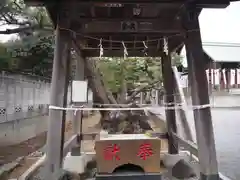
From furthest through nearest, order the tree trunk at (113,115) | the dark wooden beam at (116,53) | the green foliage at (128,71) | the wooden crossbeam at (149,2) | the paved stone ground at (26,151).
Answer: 1. the green foliage at (128,71)
2. the tree trunk at (113,115)
3. the dark wooden beam at (116,53)
4. the paved stone ground at (26,151)
5. the wooden crossbeam at (149,2)

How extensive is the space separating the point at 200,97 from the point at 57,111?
188 cm

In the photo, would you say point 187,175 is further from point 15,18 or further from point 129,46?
point 15,18

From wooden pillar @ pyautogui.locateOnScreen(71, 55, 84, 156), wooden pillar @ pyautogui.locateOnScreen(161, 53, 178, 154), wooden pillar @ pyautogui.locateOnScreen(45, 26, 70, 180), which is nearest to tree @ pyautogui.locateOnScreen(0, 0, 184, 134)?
wooden pillar @ pyautogui.locateOnScreen(71, 55, 84, 156)

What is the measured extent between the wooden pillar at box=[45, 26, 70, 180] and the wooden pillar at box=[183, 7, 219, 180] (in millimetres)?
1675

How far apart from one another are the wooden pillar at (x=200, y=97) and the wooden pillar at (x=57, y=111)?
1675 mm

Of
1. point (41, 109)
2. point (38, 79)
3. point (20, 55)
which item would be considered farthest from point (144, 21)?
point (41, 109)

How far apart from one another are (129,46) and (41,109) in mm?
9082

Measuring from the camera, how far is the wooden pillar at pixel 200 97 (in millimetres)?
3645

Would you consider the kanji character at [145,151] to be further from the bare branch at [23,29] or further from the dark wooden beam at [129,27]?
the bare branch at [23,29]

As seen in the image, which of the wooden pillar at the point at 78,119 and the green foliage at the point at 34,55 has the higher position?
the green foliage at the point at 34,55

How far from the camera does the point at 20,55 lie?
9.37 m

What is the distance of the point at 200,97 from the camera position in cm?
376

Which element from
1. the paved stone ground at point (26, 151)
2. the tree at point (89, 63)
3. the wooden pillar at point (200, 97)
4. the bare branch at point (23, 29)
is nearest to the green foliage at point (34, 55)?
the tree at point (89, 63)

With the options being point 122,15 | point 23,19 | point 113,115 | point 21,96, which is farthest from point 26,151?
point 122,15
